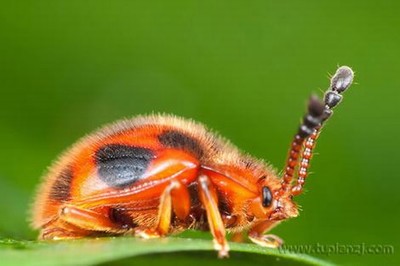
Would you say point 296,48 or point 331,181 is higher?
point 296,48

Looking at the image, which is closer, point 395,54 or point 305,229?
point 305,229

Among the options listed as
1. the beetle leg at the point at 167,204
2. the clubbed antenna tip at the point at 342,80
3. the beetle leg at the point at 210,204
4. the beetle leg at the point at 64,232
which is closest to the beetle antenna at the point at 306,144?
the clubbed antenna tip at the point at 342,80

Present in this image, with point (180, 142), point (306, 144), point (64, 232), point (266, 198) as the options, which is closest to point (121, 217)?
point (64, 232)

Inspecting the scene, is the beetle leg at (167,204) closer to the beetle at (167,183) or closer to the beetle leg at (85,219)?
the beetle at (167,183)

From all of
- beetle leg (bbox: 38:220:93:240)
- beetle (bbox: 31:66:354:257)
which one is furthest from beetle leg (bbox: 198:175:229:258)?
beetle leg (bbox: 38:220:93:240)

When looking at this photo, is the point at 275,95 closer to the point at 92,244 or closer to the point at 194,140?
the point at 194,140

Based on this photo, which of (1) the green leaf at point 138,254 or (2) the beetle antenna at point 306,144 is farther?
(2) the beetle antenna at point 306,144

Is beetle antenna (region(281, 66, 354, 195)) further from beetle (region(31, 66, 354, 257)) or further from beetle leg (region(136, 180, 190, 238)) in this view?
beetle leg (region(136, 180, 190, 238))

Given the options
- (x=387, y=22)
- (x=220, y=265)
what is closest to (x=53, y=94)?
(x=387, y=22)
